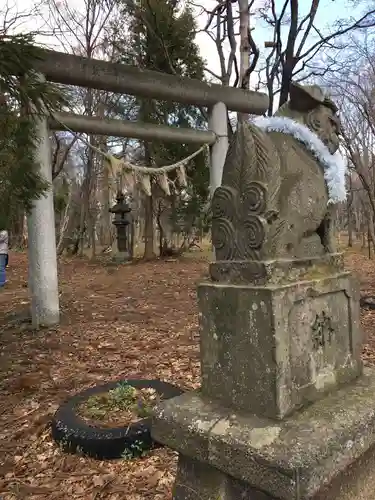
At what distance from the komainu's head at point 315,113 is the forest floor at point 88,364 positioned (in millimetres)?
2262

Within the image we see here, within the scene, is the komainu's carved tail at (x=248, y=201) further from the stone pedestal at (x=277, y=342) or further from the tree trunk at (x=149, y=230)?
the tree trunk at (x=149, y=230)

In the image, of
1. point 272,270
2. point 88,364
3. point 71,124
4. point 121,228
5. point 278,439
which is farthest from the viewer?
point 121,228

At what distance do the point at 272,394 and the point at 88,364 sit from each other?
3.26m

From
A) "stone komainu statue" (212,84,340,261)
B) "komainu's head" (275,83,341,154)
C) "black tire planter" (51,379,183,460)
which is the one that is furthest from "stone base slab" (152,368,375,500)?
"komainu's head" (275,83,341,154)

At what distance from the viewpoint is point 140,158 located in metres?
14.8

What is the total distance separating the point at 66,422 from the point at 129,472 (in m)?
0.64

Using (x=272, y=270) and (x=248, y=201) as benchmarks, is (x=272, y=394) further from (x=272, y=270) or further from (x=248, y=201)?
(x=248, y=201)

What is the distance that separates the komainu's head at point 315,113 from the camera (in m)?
2.03

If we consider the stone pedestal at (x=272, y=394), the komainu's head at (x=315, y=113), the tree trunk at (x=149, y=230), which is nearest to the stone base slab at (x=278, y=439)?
the stone pedestal at (x=272, y=394)

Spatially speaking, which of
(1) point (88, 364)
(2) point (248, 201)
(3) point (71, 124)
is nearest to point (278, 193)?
(2) point (248, 201)

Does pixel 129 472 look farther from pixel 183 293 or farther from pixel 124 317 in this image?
pixel 183 293

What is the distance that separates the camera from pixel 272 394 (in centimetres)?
167

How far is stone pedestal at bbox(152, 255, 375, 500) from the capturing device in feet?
5.08

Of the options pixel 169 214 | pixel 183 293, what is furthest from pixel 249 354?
pixel 169 214
